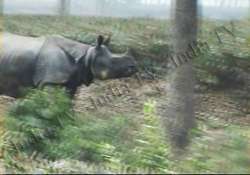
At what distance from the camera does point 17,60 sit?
7.70m

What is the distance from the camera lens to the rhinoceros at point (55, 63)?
752 centimetres

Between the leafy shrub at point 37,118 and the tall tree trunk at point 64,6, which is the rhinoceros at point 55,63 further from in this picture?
the tall tree trunk at point 64,6

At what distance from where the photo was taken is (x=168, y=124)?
17.9 ft

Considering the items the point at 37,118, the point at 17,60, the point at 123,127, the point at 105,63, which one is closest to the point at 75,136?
the point at 123,127

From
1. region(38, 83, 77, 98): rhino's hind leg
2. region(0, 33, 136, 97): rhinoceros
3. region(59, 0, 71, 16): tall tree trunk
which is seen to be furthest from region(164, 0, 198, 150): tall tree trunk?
region(59, 0, 71, 16): tall tree trunk

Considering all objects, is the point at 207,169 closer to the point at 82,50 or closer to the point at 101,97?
the point at 82,50

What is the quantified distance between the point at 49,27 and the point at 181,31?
495cm

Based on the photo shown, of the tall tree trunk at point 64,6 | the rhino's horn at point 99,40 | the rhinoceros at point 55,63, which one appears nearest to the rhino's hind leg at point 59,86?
the rhinoceros at point 55,63

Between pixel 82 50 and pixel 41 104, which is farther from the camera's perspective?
pixel 82 50

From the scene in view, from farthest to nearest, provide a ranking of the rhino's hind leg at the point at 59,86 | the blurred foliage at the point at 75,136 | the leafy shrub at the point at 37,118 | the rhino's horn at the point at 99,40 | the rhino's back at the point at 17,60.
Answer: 1. the rhino's back at the point at 17,60
2. the rhino's horn at the point at 99,40
3. the rhino's hind leg at the point at 59,86
4. the leafy shrub at the point at 37,118
5. the blurred foliage at the point at 75,136

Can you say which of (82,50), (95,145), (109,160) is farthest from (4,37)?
(109,160)

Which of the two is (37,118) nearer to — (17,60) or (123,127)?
(123,127)

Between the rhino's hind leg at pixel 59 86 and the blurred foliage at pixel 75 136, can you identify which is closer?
the blurred foliage at pixel 75 136

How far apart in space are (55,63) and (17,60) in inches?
21.0
